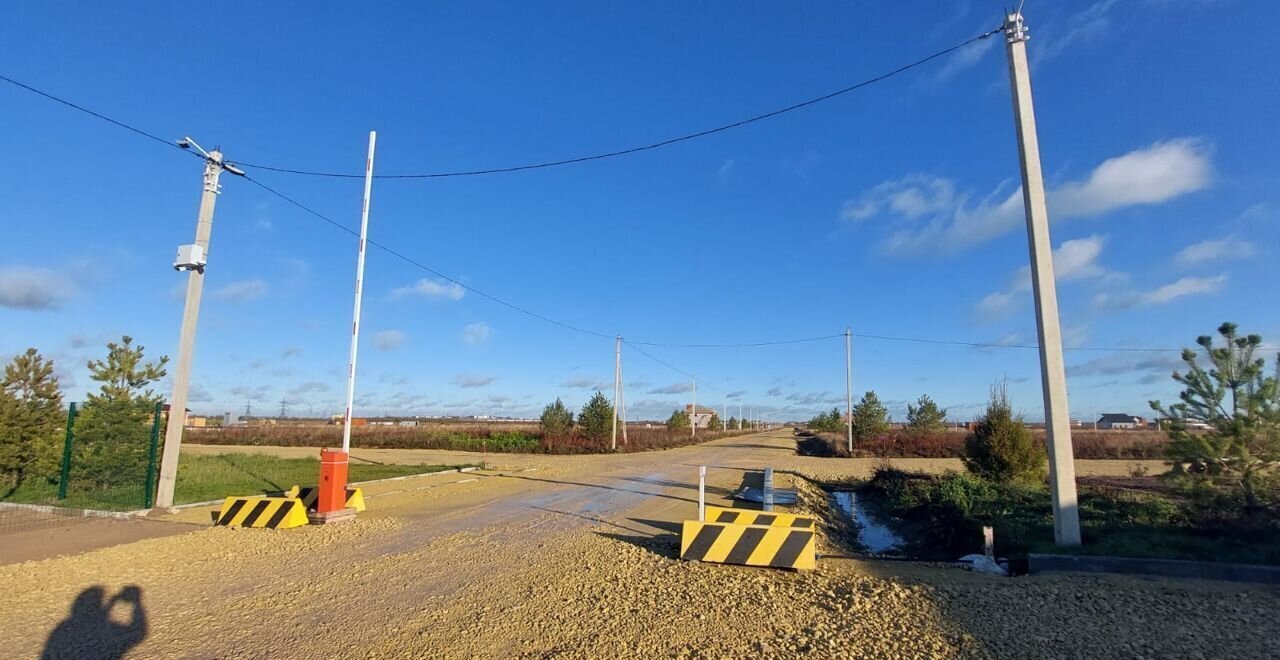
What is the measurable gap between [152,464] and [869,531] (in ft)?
47.5

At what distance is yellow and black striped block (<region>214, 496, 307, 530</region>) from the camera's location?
35.2 ft

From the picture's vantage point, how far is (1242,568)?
7145mm

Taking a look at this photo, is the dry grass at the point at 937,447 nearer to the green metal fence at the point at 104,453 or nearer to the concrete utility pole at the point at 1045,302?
the concrete utility pole at the point at 1045,302

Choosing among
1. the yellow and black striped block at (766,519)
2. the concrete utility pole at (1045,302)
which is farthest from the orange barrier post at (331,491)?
the concrete utility pole at (1045,302)

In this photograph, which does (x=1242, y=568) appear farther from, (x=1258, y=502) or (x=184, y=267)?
(x=184, y=267)

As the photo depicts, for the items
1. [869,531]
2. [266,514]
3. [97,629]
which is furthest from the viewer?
[869,531]

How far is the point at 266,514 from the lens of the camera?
10820 millimetres

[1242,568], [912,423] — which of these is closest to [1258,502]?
[1242,568]

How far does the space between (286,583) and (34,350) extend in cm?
1281

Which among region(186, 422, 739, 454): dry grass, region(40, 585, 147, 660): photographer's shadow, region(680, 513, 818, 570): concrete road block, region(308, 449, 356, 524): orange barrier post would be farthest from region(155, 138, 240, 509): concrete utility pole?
region(186, 422, 739, 454): dry grass

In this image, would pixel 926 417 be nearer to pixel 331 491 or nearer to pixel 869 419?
pixel 869 419

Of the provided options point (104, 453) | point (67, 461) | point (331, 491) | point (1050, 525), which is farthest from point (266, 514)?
point (1050, 525)

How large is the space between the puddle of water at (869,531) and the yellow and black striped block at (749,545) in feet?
15.1

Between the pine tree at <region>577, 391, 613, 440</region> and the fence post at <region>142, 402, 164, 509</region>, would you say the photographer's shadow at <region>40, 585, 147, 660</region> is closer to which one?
the fence post at <region>142, 402, 164, 509</region>
